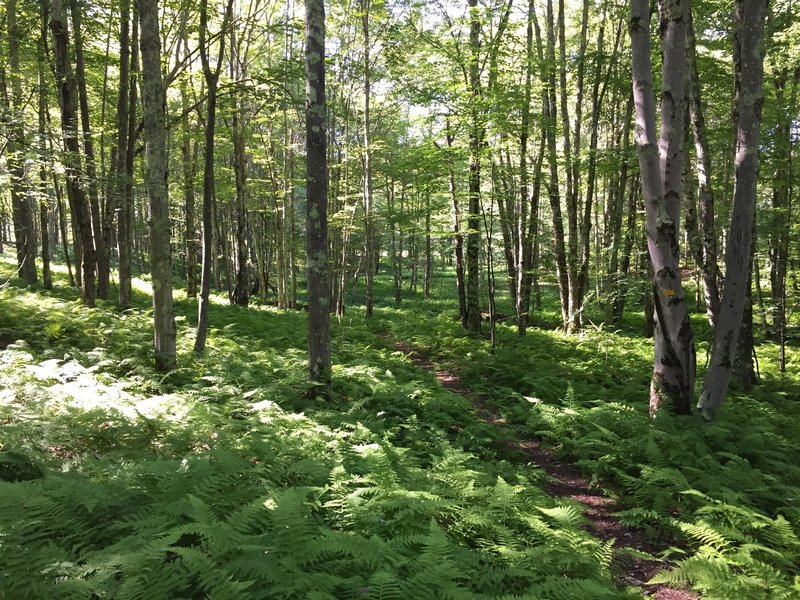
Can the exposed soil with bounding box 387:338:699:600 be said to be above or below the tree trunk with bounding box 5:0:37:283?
below

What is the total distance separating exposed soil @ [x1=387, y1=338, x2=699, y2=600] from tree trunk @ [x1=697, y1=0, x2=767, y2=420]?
7.78 ft

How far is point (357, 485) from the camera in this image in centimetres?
438

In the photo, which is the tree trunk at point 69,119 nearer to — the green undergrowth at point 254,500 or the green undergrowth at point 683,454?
the green undergrowth at point 254,500

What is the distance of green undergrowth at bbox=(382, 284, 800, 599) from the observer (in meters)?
3.92

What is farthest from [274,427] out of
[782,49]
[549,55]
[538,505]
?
[782,49]

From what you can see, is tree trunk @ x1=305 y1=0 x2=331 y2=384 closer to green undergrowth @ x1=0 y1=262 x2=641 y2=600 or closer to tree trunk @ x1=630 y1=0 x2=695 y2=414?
green undergrowth @ x1=0 y1=262 x2=641 y2=600

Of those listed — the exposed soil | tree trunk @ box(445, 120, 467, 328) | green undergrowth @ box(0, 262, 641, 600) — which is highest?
tree trunk @ box(445, 120, 467, 328)

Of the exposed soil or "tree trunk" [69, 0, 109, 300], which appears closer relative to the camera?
the exposed soil

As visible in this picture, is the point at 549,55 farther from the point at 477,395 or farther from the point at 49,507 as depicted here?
the point at 49,507

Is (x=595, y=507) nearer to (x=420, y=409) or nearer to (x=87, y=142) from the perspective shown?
(x=420, y=409)

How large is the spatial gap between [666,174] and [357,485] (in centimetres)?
600

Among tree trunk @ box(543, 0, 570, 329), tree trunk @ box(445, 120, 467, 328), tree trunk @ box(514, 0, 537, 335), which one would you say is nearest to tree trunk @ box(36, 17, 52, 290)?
tree trunk @ box(445, 120, 467, 328)

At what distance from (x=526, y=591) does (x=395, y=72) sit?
17171 mm

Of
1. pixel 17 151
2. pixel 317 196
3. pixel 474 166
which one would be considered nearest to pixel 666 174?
pixel 317 196
